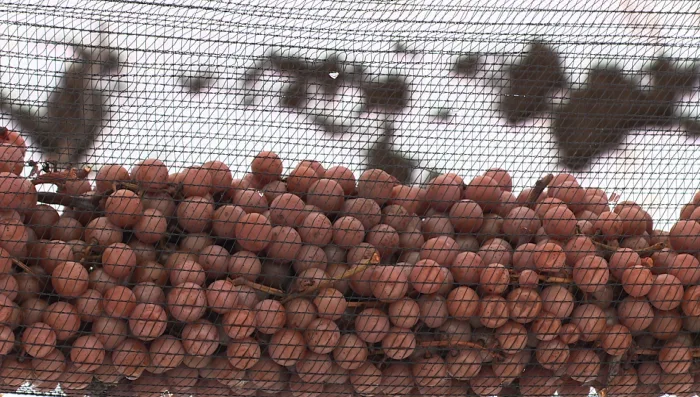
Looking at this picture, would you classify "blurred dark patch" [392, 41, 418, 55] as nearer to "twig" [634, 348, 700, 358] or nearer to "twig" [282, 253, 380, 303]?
"twig" [282, 253, 380, 303]

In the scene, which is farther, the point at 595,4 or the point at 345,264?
the point at 595,4

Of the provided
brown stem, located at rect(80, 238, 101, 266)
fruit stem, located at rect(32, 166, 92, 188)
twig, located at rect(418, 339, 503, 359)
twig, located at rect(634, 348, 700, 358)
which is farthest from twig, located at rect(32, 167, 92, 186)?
twig, located at rect(634, 348, 700, 358)

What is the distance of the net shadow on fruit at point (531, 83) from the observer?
1445 millimetres

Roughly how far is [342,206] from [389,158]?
0.38ft

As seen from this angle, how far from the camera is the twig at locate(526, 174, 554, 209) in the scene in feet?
4.65

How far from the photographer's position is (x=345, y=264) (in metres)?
1.33

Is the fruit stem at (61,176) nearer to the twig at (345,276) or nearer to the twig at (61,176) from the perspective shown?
the twig at (61,176)

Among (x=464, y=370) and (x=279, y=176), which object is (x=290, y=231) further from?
(x=464, y=370)

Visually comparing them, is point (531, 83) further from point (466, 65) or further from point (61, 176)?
point (61, 176)

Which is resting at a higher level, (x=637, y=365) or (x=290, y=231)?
(x=290, y=231)

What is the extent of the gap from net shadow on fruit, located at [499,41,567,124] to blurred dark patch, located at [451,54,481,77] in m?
Answer: 0.05

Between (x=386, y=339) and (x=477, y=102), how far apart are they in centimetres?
38

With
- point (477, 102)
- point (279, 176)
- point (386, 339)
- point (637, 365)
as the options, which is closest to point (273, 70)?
point (279, 176)

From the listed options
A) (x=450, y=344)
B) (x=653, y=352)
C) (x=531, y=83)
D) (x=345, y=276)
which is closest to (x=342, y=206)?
(x=345, y=276)
